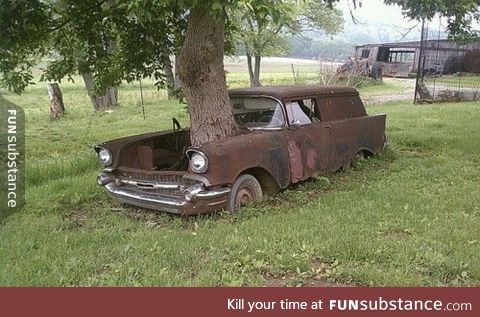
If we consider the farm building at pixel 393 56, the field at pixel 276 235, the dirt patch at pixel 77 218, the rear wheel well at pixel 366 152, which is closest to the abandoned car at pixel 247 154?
the rear wheel well at pixel 366 152

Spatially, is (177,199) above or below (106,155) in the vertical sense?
below

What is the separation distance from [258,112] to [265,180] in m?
1.05

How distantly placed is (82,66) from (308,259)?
6200 mm

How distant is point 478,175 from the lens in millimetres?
7121

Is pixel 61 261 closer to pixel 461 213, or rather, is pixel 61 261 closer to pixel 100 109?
pixel 461 213

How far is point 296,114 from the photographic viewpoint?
6.59 m

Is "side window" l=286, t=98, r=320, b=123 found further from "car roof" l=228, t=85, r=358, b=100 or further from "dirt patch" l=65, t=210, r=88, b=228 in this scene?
"dirt patch" l=65, t=210, r=88, b=228

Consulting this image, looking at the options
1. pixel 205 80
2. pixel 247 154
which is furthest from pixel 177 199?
pixel 205 80

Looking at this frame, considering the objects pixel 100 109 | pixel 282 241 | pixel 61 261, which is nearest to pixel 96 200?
pixel 61 261

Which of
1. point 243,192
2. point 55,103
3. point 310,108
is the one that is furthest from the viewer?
point 55,103

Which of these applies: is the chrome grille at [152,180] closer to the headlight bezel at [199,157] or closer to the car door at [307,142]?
the headlight bezel at [199,157]

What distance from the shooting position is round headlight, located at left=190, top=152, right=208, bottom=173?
5222 millimetres

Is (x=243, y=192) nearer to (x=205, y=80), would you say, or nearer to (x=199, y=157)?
(x=199, y=157)

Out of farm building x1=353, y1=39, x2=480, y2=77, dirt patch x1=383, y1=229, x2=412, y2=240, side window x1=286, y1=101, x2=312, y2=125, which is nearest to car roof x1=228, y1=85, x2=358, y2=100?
side window x1=286, y1=101, x2=312, y2=125
